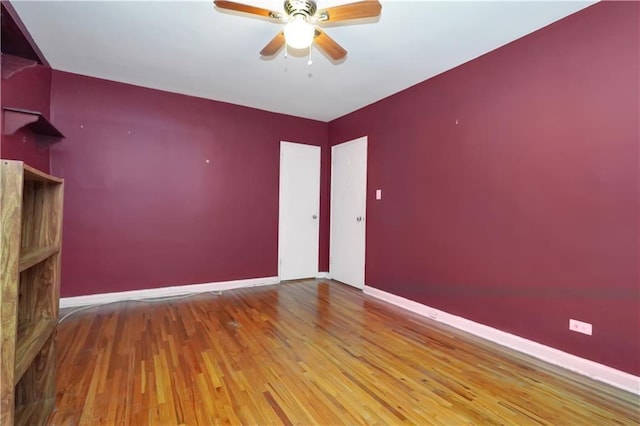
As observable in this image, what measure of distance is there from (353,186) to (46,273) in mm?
3410

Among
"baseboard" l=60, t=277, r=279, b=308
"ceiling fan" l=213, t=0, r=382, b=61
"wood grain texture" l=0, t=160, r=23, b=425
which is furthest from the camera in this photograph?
"baseboard" l=60, t=277, r=279, b=308

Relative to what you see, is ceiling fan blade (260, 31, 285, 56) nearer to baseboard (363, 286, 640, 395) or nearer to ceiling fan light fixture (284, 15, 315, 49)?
ceiling fan light fixture (284, 15, 315, 49)

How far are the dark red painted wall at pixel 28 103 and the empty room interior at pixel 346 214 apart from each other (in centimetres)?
3

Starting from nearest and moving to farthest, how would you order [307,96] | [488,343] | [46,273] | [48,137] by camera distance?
[46,273], [488,343], [48,137], [307,96]

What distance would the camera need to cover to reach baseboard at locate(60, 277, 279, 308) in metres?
3.31

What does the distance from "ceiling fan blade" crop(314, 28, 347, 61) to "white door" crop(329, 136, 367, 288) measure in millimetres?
1939

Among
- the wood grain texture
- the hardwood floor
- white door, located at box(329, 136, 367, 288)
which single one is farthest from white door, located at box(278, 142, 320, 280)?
the wood grain texture

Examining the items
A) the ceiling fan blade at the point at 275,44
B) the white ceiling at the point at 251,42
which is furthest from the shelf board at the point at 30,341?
the ceiling fan blade at the point at 275,44

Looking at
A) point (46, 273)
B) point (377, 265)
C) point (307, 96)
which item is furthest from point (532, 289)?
point (46, 273)

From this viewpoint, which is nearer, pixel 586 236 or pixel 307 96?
pixel 586 236

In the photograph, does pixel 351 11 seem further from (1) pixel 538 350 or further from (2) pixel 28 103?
(2) pixel 28 103

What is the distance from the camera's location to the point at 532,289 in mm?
2424

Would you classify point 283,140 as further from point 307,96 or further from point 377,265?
point 377,265

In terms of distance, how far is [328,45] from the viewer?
2.20 m
